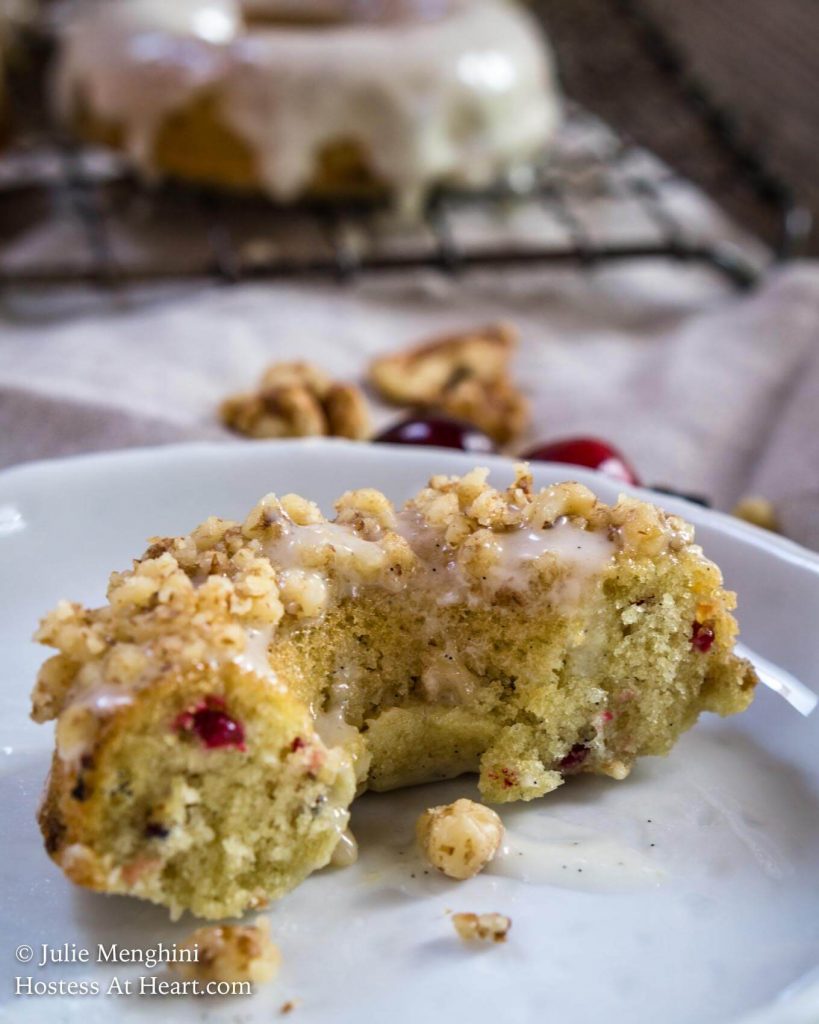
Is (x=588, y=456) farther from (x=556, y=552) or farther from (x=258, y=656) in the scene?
(x=258, y=656)

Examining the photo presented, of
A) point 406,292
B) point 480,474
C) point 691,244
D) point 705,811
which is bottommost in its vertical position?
point 406,292

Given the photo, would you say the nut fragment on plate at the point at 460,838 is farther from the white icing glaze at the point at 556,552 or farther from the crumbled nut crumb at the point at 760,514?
the crumbled nut crumb at the point at 760,514

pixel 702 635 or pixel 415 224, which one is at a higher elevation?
pixel 702 635

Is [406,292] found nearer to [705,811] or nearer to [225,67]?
[225,67]

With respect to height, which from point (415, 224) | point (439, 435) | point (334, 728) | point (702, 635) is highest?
point (702, 635)

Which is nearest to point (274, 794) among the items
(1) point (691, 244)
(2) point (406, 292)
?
(2) point (406, 292)

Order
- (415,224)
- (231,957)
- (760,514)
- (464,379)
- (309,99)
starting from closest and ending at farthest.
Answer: (231,957) < (760,514) < (464,379) < (309,99) < (415,224)

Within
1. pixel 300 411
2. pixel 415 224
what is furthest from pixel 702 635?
pixel 415 224
